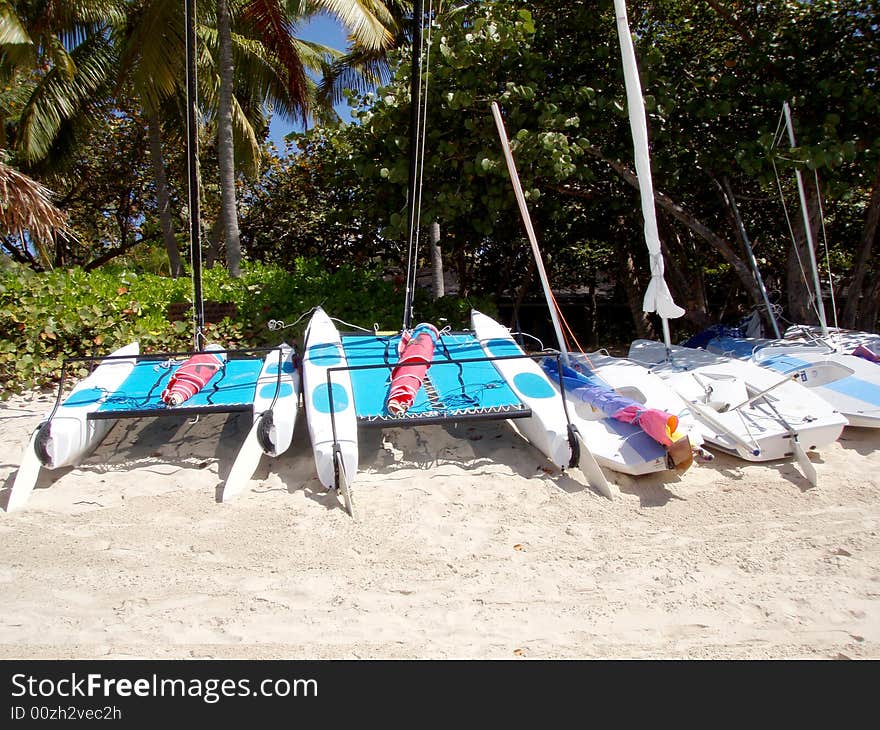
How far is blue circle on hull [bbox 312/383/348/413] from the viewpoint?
195 inches

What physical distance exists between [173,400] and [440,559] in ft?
7.87

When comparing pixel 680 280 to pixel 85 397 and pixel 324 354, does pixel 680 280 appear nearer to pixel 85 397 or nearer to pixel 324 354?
pixel 324 354

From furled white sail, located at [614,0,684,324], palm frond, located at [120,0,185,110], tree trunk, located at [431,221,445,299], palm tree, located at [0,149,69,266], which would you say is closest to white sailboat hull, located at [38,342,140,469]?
palm tree, located at [0,149,69,266]

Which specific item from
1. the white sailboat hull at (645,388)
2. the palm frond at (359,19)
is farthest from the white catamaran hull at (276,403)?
the palm frond at (359,19)

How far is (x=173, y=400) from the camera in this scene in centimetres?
487

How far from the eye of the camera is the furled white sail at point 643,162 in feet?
17.9

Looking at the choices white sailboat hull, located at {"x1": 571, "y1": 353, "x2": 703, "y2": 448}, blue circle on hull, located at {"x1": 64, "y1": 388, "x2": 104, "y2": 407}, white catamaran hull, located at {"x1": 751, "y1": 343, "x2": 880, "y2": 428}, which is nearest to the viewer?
blue circle on hull, located at {"x1": 64, "y1": 388, "x2": 104, "y2": 407}

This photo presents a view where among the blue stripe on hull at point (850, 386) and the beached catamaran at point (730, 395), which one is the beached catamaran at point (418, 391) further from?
the blue stripe on hull at point (850, 386)

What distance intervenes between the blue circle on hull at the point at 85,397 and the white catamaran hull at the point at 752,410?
4624 mm

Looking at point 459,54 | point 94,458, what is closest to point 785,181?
point 459,54

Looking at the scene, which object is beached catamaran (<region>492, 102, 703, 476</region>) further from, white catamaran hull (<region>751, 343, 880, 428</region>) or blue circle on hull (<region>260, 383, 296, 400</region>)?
blue circle on hull (<region>260, 383, 296, 400</region>)

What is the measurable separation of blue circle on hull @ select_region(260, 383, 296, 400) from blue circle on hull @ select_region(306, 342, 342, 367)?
1.37 ft

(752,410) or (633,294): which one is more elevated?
(633,294)

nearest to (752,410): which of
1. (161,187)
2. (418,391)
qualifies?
(418,391)
